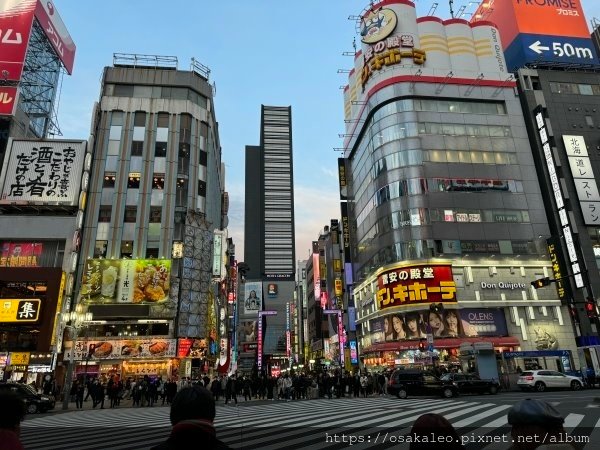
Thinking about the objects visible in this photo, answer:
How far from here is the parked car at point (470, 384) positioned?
24984 mm

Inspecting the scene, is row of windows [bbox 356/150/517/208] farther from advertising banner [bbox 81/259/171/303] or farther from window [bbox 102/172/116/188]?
window [bbox 102/172/116/188]

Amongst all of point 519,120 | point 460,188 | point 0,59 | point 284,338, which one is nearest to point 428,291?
point 460,188

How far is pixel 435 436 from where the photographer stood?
7.97ft

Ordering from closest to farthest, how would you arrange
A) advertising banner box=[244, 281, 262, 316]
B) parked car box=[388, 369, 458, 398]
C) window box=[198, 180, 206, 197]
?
parked car box=[388, 369, 458, 398] < window box=[198, 180, 206, 197] < advertising banner box=[244, 281, 262, 316]

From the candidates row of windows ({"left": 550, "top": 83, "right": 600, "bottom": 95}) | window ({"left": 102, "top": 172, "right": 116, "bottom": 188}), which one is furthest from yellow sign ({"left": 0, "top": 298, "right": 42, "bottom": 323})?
row of windows ({"left": 550, "top": 83, "right": 600, "bottom": 95})

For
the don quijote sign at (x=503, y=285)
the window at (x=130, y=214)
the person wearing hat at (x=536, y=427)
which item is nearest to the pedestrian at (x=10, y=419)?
the person wearing hat at (x=536, y=427)

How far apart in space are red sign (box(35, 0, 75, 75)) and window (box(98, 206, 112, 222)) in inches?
1329

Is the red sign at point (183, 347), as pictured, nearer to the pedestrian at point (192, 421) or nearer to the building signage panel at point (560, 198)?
the building signage panel at point (560, 198)

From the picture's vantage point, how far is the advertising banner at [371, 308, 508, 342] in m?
40.5

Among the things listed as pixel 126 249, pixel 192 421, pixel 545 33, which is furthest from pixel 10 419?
pixel 545 33

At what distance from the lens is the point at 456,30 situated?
54531 millimetres

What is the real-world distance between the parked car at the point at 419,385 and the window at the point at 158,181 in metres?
33.6

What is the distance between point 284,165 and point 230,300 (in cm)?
9630

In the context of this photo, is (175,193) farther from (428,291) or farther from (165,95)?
(428,291)
